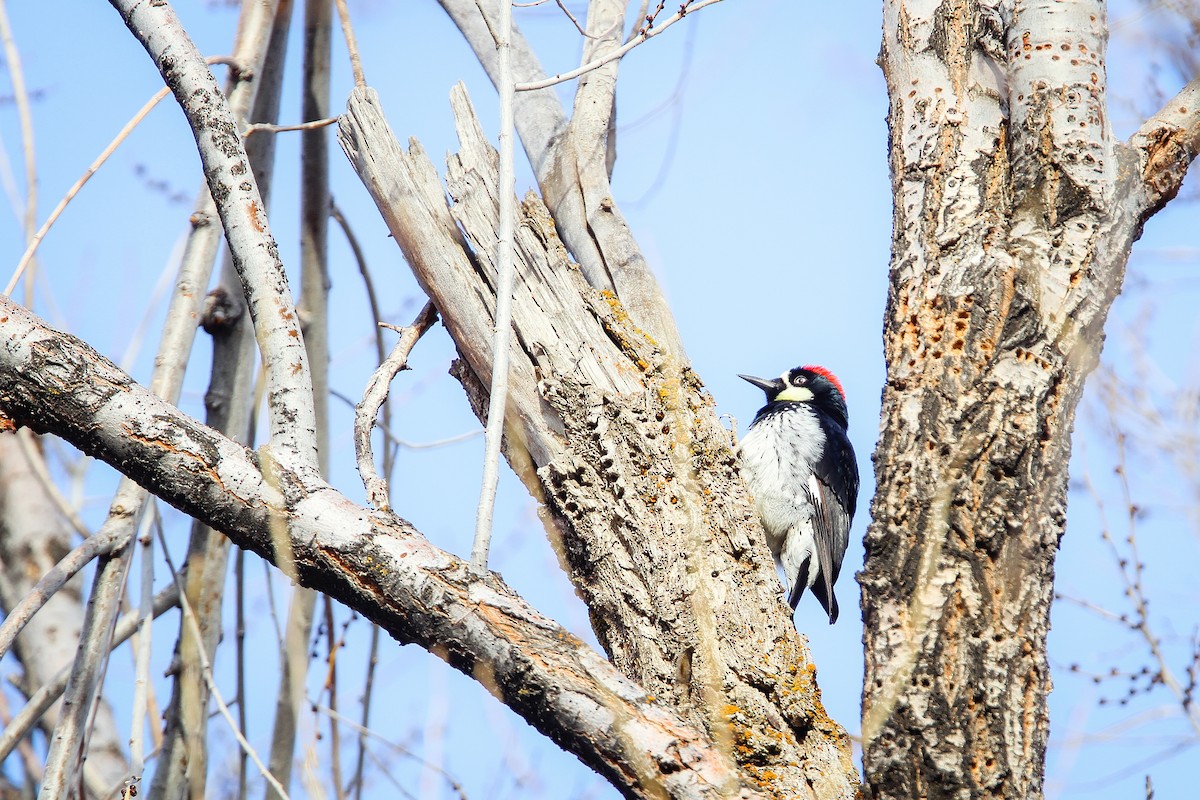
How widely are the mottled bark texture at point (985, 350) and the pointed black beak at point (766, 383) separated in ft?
10.5

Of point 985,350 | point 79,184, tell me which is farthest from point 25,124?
point 985,350

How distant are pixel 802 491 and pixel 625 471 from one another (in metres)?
2.40

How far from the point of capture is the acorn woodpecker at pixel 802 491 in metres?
4.62

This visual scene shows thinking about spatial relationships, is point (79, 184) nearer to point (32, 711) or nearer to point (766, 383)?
point (32, 711)

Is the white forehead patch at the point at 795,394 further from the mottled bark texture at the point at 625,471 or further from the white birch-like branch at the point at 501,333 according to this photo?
the white birch-like branch at the point at 501,333

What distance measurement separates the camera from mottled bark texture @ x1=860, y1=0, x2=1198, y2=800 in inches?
71.7

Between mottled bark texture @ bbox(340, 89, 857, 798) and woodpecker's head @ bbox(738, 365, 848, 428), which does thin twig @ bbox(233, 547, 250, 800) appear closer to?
mottled bark texture @ bbox(340, 89, 857, 798)

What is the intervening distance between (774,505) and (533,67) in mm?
2155

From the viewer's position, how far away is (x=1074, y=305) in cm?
202

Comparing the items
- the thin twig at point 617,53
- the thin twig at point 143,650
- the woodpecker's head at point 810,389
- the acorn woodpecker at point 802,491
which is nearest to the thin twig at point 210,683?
the thin twig at point 143,650

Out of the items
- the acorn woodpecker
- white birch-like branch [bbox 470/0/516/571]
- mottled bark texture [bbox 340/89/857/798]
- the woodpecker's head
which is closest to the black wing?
the acorn woodpecker

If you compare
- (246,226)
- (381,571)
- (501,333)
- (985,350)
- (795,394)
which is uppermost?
(795,394)

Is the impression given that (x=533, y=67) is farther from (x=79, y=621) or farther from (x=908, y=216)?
(x=79, y=621)

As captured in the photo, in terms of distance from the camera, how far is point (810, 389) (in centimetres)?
569
